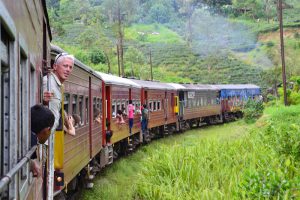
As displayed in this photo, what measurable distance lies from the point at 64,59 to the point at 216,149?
7.82m

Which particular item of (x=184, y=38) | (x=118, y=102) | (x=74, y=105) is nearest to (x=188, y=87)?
(x=118, y=102)

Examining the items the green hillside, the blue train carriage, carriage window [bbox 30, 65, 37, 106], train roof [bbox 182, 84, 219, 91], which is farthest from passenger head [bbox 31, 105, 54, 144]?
the green hillside

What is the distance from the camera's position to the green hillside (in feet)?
196

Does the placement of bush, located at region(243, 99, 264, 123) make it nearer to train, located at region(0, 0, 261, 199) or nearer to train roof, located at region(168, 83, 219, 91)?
train, located at region(0, 0, 261, 199)

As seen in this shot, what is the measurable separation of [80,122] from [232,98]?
27.2m

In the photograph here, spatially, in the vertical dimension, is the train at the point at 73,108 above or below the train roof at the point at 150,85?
below

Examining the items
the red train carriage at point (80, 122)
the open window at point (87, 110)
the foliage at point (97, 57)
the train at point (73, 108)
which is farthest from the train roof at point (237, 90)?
the open window at point (87, 110)

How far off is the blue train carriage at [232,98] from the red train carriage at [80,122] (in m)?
21.9

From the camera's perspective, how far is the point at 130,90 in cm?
1708

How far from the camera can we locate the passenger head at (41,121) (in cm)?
324

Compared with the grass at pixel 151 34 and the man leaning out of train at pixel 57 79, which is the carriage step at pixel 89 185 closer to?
the man leaning out of train at pixel 57 79

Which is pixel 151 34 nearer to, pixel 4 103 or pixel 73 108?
pixel 73 108

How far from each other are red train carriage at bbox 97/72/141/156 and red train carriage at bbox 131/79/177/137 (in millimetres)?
1386

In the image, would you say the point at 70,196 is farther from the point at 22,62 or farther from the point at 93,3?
the point at 93,3
